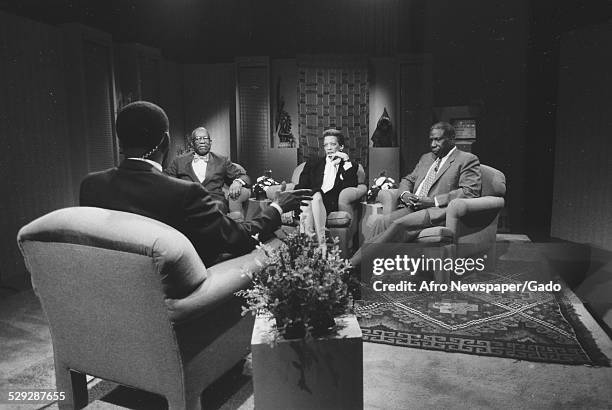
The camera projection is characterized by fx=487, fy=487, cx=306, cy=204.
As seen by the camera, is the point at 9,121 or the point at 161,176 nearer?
the point at 161,176

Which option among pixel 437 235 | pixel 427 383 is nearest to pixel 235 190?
pixel 437 235

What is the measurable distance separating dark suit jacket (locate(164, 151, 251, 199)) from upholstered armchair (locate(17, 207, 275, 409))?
275 cm

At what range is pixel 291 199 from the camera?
2.29 meters

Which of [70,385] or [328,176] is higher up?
[328,176]

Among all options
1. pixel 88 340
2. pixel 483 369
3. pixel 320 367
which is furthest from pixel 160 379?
pixel 483 369

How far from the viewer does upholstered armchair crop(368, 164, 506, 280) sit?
3.82m

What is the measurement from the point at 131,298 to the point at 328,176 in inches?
124

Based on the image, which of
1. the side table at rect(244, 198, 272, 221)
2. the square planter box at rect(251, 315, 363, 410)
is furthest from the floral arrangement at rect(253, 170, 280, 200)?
the square planter box at rect(251, 315, 363, 410)

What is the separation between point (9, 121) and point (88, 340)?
308 cm

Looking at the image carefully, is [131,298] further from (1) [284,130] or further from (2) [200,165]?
(1) [284,130]

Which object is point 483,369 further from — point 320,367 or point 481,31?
point 481,31

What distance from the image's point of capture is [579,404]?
214cm

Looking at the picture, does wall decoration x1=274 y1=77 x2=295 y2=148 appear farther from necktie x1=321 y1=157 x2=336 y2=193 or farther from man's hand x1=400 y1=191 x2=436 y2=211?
man's hand x1=400 y1=191 x2=436 y2=211

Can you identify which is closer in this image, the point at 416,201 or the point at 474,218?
the point at 474,218
